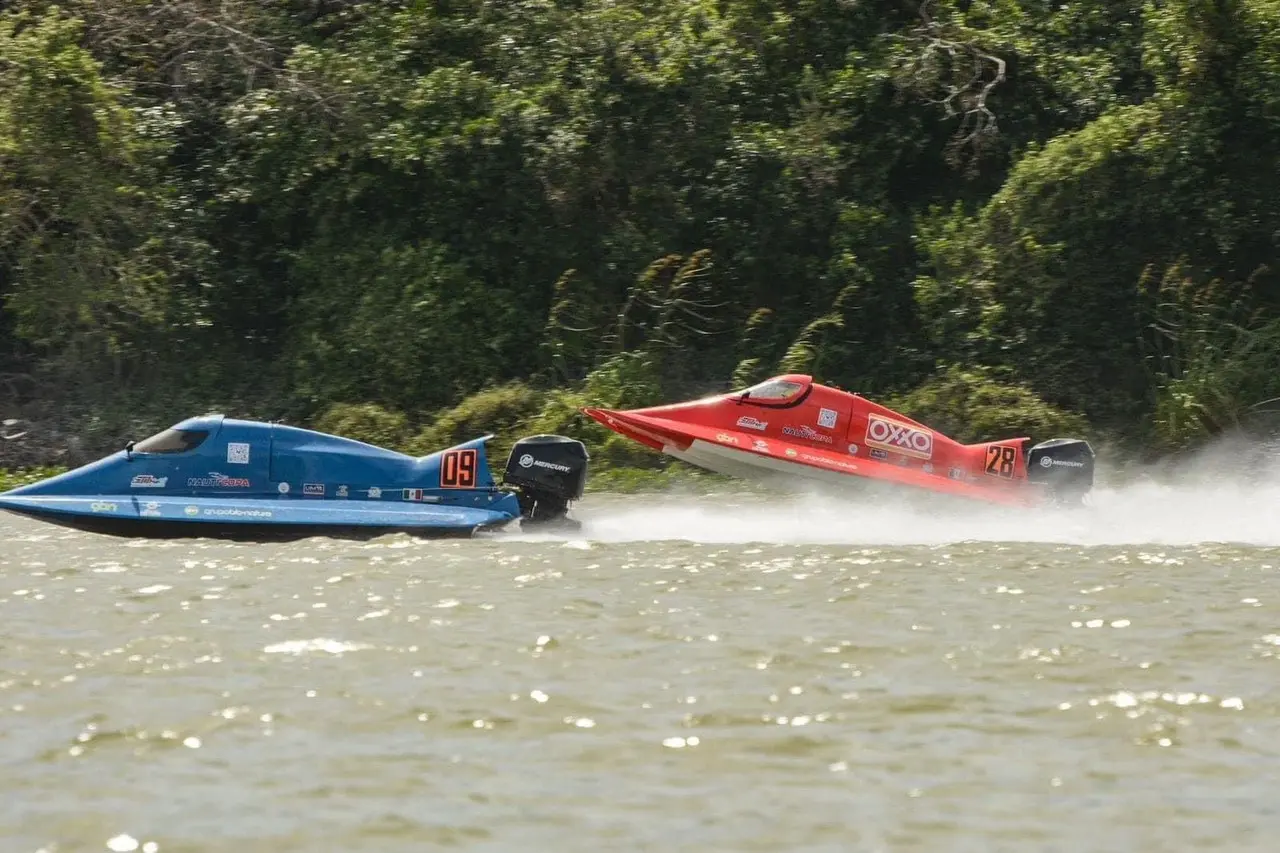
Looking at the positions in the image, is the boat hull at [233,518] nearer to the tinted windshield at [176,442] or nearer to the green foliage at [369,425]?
the tinted windshield at [176,442]

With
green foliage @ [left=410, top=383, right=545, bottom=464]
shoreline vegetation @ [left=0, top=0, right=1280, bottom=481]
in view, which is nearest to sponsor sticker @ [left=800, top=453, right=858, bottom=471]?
shoreline vegetation @ [left=0, top=0, right=1280, bottom=481]

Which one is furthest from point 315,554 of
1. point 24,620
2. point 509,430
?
point 509,430

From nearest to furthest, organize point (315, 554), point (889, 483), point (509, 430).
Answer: point (315, 554) < point (889, 483) < point (509, 430)

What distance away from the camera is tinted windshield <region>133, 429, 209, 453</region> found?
43.2ft

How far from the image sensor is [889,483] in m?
15.2

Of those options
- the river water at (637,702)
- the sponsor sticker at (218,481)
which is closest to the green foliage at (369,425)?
the sponsor sticker at (218,481)

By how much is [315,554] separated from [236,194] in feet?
37.9

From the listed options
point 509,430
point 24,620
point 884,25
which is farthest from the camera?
point 884,25

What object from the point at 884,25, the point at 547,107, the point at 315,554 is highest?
the point at 884,25

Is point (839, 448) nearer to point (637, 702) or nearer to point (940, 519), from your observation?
point (940, 519)

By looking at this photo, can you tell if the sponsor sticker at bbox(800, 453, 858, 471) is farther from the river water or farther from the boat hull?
the boat hull

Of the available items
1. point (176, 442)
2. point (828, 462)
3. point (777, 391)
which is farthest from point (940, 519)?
point (176, 442)

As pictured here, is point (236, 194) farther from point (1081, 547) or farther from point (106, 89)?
point (1081, 547)

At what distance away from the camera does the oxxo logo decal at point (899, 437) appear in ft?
50.5
